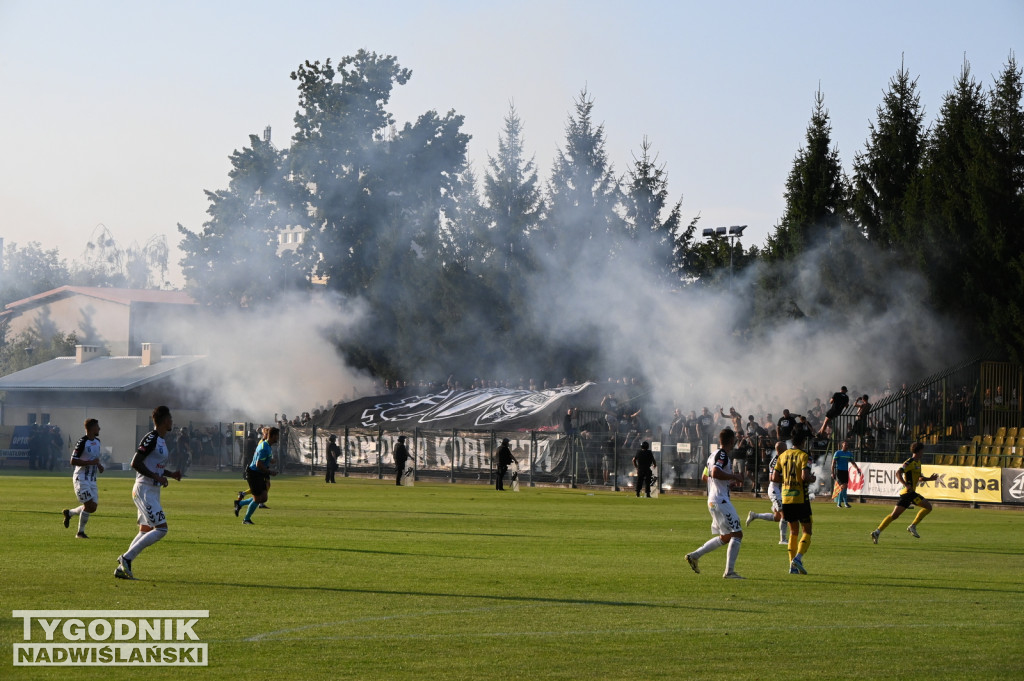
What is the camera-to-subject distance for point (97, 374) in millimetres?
77250

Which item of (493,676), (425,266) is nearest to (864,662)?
(493,676)

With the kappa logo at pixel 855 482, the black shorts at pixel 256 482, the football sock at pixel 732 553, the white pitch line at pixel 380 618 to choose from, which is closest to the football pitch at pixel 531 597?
the white pitch line at pixel 380 618

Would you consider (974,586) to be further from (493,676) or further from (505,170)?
(505,170)

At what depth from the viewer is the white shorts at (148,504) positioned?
14.9m

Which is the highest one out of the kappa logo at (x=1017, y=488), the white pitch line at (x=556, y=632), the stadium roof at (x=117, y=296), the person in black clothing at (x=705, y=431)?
the stadium roof at (x=117, y=296)

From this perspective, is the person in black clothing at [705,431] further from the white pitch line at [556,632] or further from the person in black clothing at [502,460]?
the white pitch line at [556,632]

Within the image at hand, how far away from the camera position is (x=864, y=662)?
10.0m

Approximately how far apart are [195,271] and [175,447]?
21.2m

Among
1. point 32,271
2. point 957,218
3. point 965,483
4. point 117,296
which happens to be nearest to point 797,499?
point 965,483

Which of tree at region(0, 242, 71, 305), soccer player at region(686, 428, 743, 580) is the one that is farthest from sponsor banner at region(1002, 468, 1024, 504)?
tree at region(0, 242, 71, 305)

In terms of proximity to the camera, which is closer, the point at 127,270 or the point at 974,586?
the point at 974,586

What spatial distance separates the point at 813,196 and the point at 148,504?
39.6 metres

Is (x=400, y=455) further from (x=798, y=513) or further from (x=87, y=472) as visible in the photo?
(x=798, y=513)

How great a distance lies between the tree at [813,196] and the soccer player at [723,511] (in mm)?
35161
